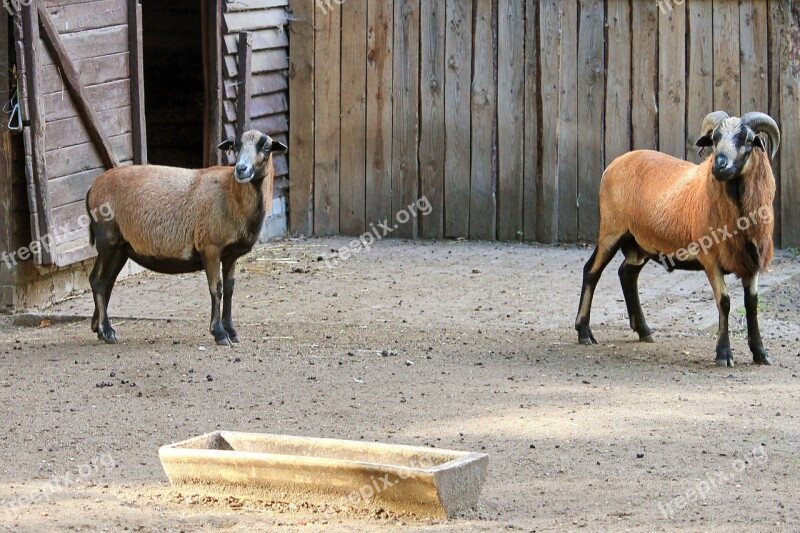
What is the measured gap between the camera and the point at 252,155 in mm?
8398

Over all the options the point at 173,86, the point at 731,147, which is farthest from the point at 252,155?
the point at 173,86

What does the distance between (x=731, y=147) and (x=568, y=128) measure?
16.3ft

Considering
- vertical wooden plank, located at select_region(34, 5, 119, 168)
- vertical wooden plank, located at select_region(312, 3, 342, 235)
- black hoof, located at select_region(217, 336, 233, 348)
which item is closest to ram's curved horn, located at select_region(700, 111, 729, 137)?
black hoof, located at select_region(217, 336, 233, 348)

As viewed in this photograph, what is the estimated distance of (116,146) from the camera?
10.9 m

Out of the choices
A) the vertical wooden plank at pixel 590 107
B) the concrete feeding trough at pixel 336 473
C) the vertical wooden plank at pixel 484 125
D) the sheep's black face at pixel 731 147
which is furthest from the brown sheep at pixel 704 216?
the vertical wooden plank at pixel 484 125

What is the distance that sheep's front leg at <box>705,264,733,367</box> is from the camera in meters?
8.11

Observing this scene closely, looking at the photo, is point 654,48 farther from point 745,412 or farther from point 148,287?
point 745,412

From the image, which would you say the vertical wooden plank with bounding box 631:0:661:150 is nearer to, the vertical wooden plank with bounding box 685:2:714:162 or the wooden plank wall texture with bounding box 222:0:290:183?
the vertical wooden plank with bounding box 685:2:714:162

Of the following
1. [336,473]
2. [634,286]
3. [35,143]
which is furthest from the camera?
[35,143]

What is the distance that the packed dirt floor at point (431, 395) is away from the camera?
5211 millimetres

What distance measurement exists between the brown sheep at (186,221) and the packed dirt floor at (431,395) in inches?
16.5

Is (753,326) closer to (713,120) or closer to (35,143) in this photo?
(713,120)

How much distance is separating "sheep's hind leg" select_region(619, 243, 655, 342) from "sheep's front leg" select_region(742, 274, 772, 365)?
89 cm

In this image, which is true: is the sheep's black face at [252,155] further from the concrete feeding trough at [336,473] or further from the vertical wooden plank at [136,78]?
the concrete feeding trough at [336,473]
